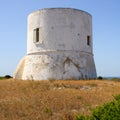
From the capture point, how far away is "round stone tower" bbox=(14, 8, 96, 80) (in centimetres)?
1977

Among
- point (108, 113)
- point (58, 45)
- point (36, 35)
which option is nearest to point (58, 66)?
point (58, 45)

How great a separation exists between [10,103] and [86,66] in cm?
1225

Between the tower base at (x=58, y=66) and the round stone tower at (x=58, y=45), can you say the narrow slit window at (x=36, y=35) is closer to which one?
the round stone tower at (x=58, y=45)

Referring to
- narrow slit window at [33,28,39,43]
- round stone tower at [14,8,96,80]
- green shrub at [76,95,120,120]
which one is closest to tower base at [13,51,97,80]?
round stone tower at [14,8,96,80]

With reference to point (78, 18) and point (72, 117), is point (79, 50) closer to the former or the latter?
point (78, 18)

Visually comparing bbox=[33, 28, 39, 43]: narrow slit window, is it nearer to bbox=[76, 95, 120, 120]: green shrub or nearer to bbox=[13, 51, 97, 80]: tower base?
bbox=[13, 51, 97, 80]: tower base

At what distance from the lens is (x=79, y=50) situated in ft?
67.0

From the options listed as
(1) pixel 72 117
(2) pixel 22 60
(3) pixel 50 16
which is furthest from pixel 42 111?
(2) pixel 22 60

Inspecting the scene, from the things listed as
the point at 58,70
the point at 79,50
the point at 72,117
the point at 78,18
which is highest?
the point at 78,18

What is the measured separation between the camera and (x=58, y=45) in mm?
19828

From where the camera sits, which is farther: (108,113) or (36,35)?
(36,35)

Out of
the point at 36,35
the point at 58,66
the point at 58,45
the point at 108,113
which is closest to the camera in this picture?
the point at 108,113

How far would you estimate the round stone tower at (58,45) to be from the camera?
19.8 meters

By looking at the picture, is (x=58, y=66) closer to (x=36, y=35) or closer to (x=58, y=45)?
(x=58, y=45)
